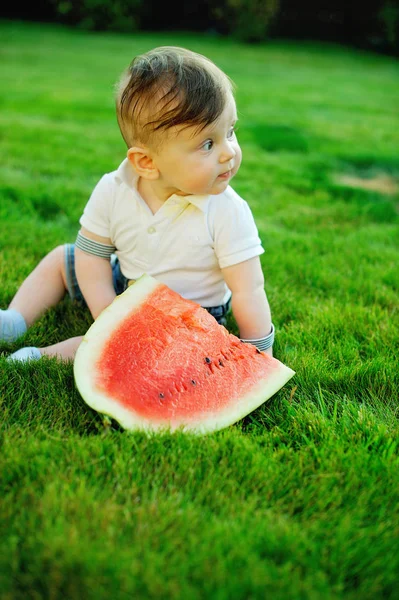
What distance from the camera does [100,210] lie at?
236cm

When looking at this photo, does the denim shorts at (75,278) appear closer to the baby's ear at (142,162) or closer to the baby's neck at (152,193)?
the baby's neck at (152,193)

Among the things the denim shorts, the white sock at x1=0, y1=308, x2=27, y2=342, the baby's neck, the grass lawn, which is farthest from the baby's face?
the white sock at x1=0, y1=308, x2=27, y2=342

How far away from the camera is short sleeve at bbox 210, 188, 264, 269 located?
219 centimetres

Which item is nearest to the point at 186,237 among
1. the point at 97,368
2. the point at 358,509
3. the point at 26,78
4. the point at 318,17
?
the point at 97,368

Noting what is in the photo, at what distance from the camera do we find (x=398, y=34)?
758 inches

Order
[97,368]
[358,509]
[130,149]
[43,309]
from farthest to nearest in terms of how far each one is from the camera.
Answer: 1. [43,309]
2. [130,149]
3. [97,368]
4. [358,509]

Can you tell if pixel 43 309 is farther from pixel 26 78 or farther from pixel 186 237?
pixel 26 78

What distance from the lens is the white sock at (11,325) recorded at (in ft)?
7.73

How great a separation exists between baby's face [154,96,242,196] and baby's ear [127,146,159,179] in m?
0.03

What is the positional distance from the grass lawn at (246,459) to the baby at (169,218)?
176 millimetres

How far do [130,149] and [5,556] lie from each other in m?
1.40

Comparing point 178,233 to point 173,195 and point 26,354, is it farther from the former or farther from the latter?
point 26,354

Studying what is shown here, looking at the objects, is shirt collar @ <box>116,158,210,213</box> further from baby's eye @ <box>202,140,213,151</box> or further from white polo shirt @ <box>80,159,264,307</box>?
baby's eye @ <box>202,140,213,151</box>

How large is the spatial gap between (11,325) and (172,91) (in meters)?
1.13
